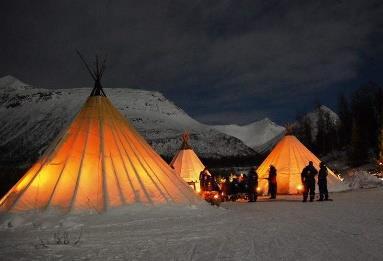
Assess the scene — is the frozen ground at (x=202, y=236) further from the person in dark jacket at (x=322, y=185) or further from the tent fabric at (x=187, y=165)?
the tent fabric at (x=187, y=165)

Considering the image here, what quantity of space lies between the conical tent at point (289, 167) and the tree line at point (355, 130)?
30.5 m

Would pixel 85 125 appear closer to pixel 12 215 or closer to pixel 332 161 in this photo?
pixel 12 215

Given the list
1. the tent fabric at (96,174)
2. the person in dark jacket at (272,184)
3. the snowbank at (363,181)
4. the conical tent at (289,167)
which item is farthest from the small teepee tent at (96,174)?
the snowbank at (363,181)

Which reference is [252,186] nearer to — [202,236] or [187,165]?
[202,236]

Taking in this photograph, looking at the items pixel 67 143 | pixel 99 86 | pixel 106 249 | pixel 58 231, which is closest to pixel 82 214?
pixel 58 231

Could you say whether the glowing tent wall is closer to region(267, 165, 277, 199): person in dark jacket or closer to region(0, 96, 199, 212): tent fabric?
region(267, 165, 277, 199): person in dark jacket

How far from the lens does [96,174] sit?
12.4 m

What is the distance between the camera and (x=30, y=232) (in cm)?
981

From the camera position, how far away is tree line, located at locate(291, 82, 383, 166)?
2239 inches

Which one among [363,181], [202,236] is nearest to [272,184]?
[363,181]

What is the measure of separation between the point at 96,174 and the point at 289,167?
12654 millimetres

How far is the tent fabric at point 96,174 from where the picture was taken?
11.7 metres

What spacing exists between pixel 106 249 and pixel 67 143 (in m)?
6.61

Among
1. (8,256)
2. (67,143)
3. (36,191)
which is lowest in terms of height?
(8,256)
